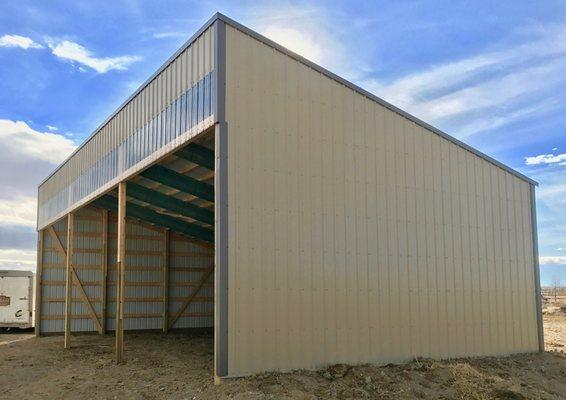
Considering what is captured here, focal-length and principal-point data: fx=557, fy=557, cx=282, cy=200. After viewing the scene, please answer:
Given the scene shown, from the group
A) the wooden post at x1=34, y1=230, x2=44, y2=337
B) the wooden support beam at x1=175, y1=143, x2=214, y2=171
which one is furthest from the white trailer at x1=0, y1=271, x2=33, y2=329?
the wooden support beam at x1=175, y1=143, x2=214, y2=171

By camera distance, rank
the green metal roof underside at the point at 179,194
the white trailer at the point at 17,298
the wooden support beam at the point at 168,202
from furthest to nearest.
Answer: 1. the white trailer at the point at 17,298
2. the wooden support beam at the point at 168,202
3. the green metal roof underside at the point at 179,194

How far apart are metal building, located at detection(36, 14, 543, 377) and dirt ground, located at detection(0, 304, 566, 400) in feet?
1.69

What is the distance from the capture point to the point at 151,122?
13828mm

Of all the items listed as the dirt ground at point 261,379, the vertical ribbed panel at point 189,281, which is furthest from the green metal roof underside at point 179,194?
the dirt ground at point 261,379

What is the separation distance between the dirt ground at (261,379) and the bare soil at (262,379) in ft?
0.06

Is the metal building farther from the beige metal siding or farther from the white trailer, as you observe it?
the white trailer

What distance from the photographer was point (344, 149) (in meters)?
12.8

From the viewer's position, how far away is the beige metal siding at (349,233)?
1091cm

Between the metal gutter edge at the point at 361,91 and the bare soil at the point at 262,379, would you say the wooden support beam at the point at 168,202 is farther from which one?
the metal gutter edge at the point at 361,91

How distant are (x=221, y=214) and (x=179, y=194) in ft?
28.1

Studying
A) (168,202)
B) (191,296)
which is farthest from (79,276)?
(168,202)

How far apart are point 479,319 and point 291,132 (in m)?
7.84

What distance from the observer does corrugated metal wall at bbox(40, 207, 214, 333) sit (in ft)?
78.1

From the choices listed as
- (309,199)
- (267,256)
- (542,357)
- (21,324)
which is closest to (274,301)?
(267,256)
